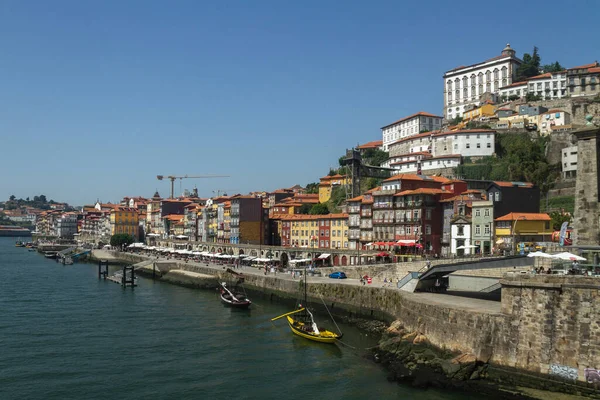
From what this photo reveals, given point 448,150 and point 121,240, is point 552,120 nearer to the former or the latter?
point 448,150

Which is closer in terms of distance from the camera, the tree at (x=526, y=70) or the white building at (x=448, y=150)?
the white building at (x=448, y=150)

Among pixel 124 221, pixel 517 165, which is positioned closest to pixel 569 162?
pixel 517 165

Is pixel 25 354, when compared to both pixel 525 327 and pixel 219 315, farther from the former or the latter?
pixel 525 327

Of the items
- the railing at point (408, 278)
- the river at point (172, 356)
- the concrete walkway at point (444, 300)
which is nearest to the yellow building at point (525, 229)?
the concrete walkway at point (444, 300)

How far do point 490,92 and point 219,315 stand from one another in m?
112

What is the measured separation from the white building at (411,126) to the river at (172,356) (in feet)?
295

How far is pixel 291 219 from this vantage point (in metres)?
98.5

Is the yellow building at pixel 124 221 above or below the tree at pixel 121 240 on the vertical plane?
above

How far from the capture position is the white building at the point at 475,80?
470 ft

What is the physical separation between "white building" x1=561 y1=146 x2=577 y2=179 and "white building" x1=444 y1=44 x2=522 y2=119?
56268 millimetres

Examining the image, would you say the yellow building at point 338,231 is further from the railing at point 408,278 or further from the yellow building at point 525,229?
the railing at point 408,278

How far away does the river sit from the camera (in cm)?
3133

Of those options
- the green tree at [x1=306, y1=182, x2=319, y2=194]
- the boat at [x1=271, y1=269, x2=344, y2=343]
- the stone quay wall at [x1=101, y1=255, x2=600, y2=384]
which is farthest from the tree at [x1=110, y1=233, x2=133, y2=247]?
the stone quay wall at [x1=101, y1=255, x2=600, y2=384]

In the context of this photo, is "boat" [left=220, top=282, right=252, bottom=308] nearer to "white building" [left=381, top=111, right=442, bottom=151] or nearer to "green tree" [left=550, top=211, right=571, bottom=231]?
"green tree" [left=550, top=211, right=571, bottom=231]
